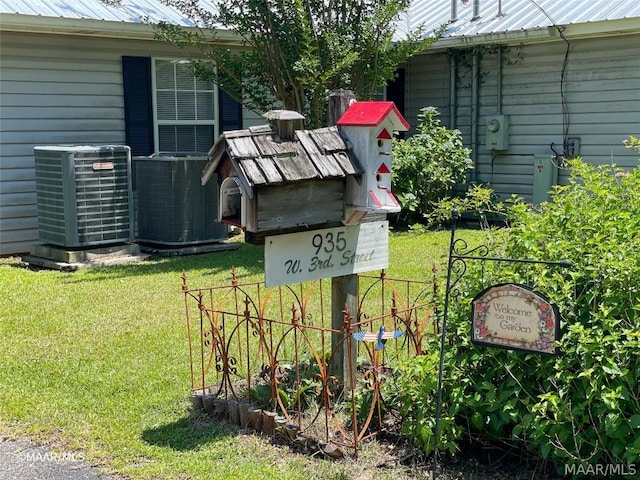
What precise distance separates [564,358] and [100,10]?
27.7 feet

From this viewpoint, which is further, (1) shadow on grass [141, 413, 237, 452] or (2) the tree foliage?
(2) the tree foliage

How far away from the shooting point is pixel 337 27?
950cm

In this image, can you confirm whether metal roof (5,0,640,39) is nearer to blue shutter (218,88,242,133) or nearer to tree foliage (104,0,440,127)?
tree foliage (104,0,440,127)

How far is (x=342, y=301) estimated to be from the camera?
4375 millimetres

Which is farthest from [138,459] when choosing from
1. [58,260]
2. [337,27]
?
[337,27]

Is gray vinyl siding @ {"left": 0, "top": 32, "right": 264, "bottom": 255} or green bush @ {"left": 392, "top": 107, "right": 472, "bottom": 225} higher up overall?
gray vinyl siding @ {"left": 0, "top": 32, "right": 264, "bottom": 255}

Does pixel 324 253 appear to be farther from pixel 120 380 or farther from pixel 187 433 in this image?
pixel 120 380

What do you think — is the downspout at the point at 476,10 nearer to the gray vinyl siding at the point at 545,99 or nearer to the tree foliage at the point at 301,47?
the gray vinyl siding at the point at 545,99

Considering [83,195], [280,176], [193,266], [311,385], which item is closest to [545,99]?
[193,266]

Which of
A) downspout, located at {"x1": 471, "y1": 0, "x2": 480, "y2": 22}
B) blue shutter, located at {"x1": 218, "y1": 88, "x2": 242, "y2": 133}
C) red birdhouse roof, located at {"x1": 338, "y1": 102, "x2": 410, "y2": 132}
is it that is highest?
downspout, located at {"x1": 471, "y1": 0, "x2": 480, "y2": 22}

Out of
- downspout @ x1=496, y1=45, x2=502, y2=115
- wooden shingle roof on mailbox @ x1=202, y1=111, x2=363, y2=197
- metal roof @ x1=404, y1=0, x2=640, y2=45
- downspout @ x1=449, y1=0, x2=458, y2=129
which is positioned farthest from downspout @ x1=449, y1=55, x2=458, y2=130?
wooden shingle roof on mailbox @ x1=202, y1=111, x2=363, y2=197

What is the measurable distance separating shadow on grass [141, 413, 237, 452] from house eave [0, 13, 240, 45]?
637 cm

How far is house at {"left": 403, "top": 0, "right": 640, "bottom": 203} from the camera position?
11234mm

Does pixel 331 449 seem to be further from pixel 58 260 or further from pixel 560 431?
pixel 58 260
